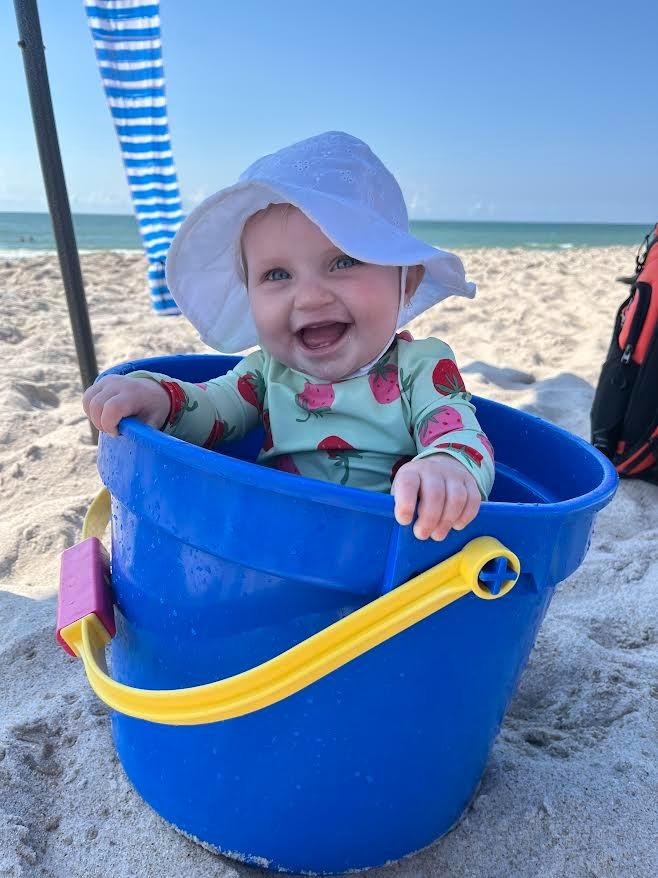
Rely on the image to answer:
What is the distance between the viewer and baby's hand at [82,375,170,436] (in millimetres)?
800

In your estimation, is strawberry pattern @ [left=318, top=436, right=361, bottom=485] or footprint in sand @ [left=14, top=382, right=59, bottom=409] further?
footprint in sand @ [left=14, top=382, right=59, bottom=409]

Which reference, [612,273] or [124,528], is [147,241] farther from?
[612,273]

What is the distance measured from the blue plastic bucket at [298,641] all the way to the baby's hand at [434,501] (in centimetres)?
2

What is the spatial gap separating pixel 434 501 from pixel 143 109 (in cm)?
252

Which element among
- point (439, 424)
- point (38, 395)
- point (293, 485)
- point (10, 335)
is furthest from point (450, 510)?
point (10, 335)

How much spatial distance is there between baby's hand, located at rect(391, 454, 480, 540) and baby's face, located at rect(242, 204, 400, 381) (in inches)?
15.1

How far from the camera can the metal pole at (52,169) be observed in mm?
1762

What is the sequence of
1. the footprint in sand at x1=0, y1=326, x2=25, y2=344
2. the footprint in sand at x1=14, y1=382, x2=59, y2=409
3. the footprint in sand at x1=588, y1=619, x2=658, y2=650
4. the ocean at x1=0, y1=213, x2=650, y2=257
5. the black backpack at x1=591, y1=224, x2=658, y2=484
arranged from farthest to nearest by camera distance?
the ocean at x1=0, y1=213, x2=650, y2=257 → the footprint in sand at x1=0, y1=326, x2=25, y2=344 → the footprint in sand at x1=14, y1=382, x2=59, y2=409 → the black backpack at x1=591, y1=224, x2=658, y2=484 → the footprint in sand at x1=588, y1=619, x2=658, y2=650

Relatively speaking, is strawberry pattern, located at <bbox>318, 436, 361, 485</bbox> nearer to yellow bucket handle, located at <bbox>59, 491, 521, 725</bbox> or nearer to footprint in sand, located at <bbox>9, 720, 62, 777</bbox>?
yellow bucket handle, located at <bbox>59, 491, 521, 725</bbox>

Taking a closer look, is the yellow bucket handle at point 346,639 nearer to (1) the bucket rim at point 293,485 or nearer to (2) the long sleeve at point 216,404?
(1) the bucket rim at point 293,485

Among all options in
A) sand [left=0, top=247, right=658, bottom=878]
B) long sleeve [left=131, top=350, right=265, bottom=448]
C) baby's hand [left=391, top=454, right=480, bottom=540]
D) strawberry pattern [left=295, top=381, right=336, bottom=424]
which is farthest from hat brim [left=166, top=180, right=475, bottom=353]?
sand [left=0, top=247, right=658, bottom=878]

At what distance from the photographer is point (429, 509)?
0.61 meters

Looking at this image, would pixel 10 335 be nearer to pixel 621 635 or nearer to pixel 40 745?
pixel 40 745

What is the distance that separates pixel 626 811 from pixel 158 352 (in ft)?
8.34
